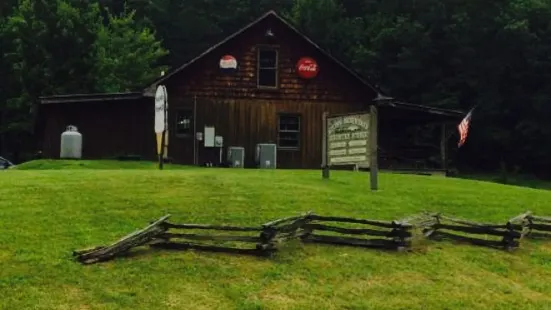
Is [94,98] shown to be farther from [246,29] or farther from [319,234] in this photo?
[319,234]

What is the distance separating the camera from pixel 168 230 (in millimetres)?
11922

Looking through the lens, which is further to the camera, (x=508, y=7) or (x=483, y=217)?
(x=508, y=7)

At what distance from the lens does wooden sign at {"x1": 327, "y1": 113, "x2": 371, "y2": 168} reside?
57.5ft

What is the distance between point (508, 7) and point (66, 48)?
3170cm

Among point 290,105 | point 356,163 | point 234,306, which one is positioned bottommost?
point 234,306

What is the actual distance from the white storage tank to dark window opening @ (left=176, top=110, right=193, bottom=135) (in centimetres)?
403

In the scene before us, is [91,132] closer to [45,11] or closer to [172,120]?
[172,120]

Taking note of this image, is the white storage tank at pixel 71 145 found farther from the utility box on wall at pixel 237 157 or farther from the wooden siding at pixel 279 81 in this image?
the utility box on wall at pixel 237 157

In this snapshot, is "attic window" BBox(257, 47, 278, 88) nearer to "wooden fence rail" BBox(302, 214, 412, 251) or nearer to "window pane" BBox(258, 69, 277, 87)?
"window pane" BBox(258, 69, 277, 87)

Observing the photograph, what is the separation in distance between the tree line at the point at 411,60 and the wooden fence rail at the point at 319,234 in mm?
39264

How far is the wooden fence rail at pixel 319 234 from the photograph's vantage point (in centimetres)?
1158

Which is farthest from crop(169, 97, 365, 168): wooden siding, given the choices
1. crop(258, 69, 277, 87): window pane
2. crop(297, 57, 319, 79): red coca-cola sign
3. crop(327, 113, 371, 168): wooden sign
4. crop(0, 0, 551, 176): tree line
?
crop(0, 0, 551, 176): tree line

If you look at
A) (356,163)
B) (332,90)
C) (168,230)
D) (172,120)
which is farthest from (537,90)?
(168,230)

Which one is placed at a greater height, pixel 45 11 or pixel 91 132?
pixel 45 11
